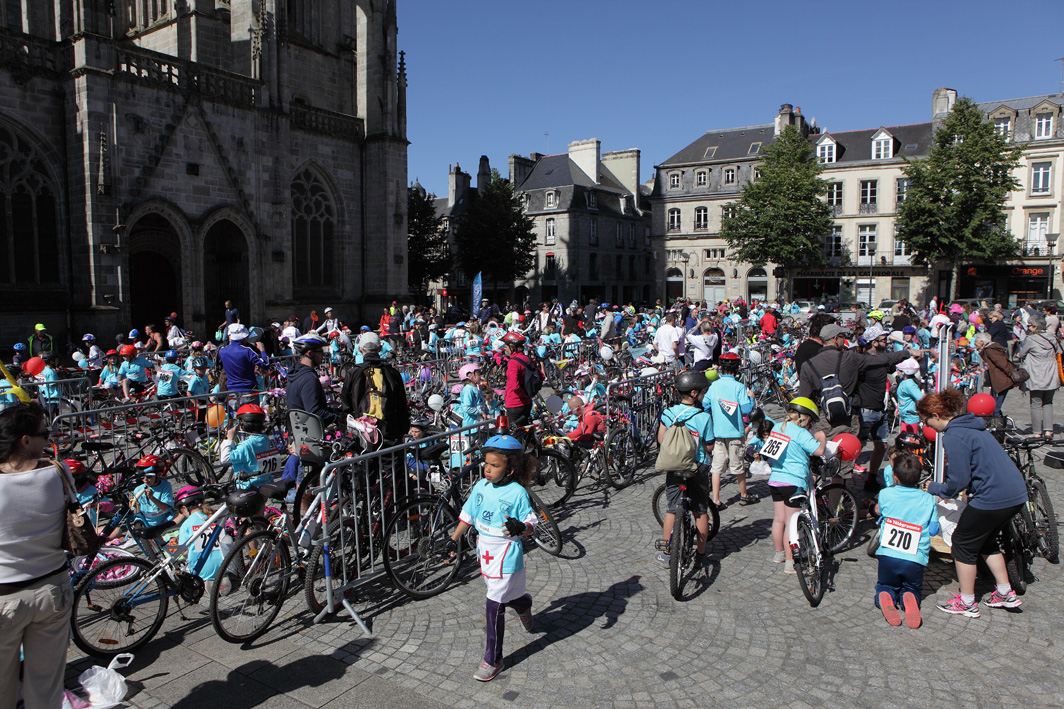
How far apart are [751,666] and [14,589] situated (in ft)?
13.8

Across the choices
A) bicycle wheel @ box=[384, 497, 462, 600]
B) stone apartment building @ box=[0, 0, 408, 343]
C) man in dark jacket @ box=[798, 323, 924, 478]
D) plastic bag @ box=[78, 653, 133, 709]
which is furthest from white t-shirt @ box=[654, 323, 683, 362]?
stone apartment building @ box=[0, 0, 408, 343]

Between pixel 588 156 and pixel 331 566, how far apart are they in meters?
51.1

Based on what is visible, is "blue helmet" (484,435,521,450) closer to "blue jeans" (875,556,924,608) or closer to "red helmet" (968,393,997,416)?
"blue jeans" (875,556,924,608)

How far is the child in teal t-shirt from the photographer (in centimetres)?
495

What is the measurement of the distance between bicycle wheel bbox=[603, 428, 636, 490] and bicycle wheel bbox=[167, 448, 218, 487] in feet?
14.9

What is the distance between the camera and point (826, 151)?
4700cm

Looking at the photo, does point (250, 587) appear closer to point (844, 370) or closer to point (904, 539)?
point (904, 539)

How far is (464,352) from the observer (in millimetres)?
15820

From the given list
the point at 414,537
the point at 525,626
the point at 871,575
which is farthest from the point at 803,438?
the point at 414,537

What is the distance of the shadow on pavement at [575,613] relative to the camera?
16.0 ft

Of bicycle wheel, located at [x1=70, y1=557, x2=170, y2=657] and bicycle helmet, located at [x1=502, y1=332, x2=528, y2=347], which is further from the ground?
bicycle helmet, located at [x1=502, y1=332, x2=528, y2=347]

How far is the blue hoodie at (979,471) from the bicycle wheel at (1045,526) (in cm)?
139

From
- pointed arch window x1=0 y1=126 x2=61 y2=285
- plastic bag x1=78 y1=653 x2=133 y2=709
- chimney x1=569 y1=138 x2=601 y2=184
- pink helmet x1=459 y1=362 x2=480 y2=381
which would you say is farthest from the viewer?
chimney x1=569 y1=138 x2=601 y2=184

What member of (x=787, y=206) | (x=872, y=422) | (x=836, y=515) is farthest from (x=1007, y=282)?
(x=836, y=515)
